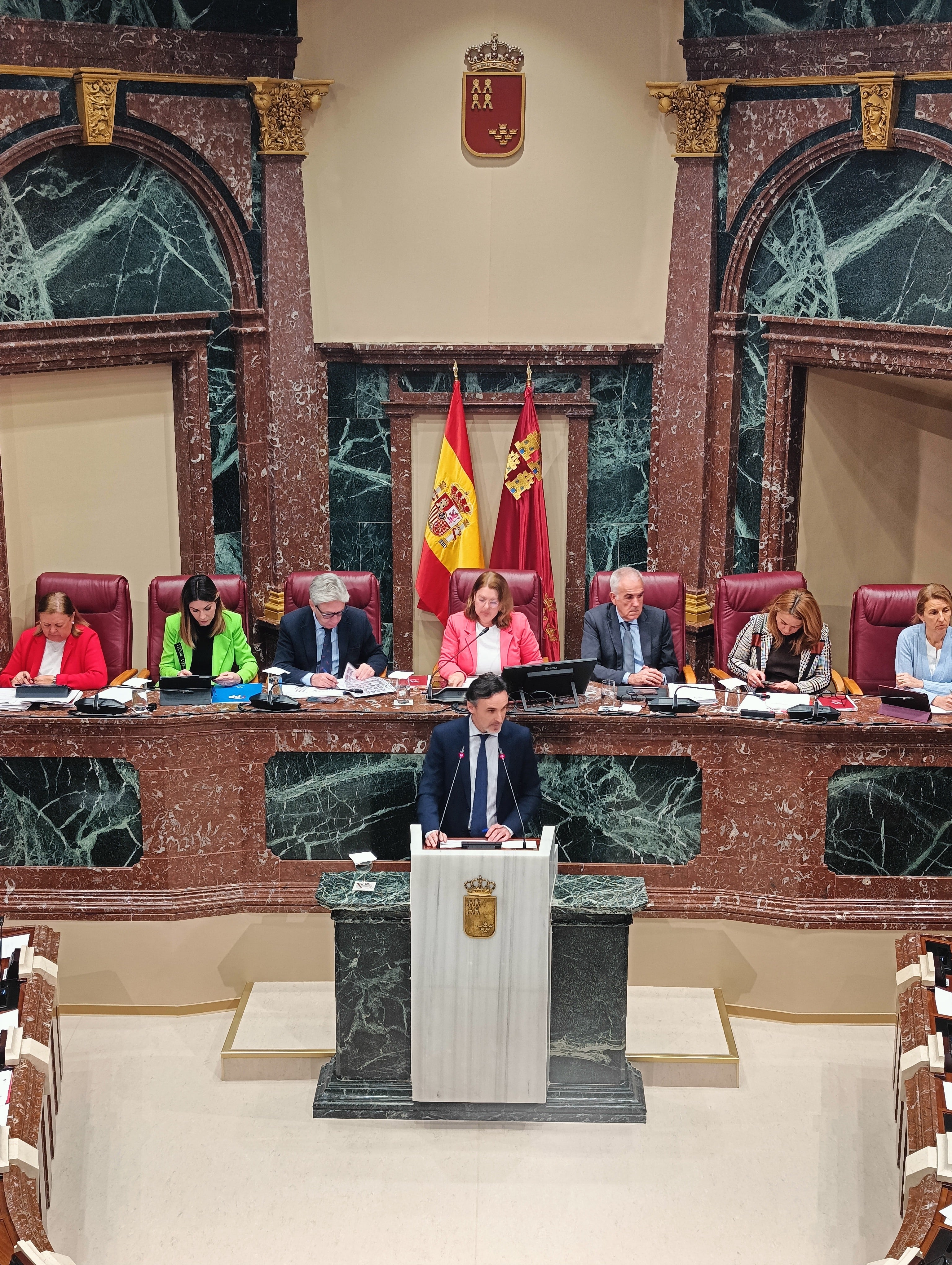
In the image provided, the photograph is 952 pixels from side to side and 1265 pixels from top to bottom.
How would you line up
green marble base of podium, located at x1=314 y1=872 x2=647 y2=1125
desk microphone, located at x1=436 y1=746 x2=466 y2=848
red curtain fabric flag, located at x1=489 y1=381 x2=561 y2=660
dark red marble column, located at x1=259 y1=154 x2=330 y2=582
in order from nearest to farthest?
green marble base of podium, located at x1=314 y1=872 x2=647 y2=1125, desk microphone, located at x1=436 y1=746 x2=466 y2=848, dark red marble column, located at x1=259 y1=154 x2=330 y2=582, red curtain fabric flag, located at x1=489 y1=381 x2=561 y2=660

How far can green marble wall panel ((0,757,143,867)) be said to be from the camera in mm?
5000

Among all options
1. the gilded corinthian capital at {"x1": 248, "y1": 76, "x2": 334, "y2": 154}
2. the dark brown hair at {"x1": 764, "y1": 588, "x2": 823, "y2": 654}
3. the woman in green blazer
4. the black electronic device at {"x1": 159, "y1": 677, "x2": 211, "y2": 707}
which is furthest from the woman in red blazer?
the dark brown hair at {"x1": 764, "y1": 588, "x2": 823, "y2": 654}

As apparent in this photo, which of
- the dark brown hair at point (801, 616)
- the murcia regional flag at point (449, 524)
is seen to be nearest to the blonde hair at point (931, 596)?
the dark brown hair at point (801, 616)

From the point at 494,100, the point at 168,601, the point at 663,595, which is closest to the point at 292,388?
the point at 168,601

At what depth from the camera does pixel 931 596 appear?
564 centimetres

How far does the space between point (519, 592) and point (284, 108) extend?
8.39 feet

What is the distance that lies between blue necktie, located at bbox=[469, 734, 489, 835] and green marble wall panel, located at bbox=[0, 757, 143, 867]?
1.22 metres

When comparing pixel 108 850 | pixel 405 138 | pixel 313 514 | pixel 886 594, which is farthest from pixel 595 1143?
pixel 405 138

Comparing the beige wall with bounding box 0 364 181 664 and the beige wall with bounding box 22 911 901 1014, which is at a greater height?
the beige wall with bounding box 0 364 181 664

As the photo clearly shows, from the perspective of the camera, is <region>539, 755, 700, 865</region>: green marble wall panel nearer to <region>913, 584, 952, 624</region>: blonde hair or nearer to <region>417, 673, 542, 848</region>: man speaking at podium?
<region>417, 673, 542, 848</region>: man speaking at podium

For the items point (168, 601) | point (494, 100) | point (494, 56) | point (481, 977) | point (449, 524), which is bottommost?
point (481, 977)

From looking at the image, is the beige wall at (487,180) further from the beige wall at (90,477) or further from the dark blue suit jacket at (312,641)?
the dark blue suit jacket at (312,641)

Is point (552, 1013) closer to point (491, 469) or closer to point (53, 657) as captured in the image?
point (53, 657)

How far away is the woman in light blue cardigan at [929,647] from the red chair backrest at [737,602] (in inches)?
27.5
